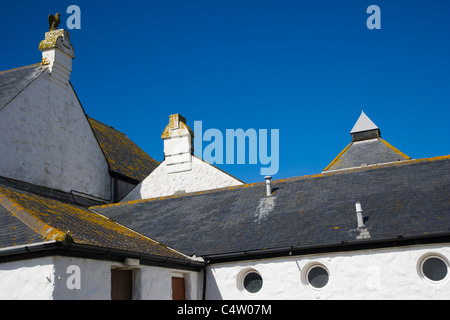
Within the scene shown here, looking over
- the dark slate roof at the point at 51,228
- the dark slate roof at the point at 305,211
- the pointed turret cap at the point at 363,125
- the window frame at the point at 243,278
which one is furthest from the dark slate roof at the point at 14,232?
the pointed turret cap at the point at 363,125

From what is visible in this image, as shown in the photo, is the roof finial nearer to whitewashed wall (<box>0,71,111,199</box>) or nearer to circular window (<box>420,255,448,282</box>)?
whitewashed wall (<box>0,71,111,199</box>)

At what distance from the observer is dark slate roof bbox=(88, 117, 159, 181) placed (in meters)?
25.2

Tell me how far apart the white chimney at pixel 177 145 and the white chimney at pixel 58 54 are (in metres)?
5.42

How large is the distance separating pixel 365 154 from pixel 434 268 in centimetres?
1895

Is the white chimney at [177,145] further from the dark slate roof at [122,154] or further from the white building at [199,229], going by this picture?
the dark slate roof at [122,154]

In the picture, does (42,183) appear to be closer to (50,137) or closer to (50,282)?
(50,137)

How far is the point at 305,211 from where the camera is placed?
15.4 m

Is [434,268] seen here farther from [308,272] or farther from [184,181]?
[184,181]

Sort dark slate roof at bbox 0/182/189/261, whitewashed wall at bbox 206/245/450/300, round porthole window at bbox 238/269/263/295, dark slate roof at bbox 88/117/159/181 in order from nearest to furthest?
dark slate roof at bbox 0/182/189/261, whitewashed wall at bbox 206/245/450/300, round porthole window at bbox 238/269/263/295, dark slate roof at bbox 88/117/159/181

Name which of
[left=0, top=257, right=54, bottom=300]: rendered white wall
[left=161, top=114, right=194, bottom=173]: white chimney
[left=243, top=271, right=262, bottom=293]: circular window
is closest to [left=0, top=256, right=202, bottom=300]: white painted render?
[left=0, top=257, right=54, bottom=300]: rendered white wall

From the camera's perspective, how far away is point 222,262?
14.4 meters

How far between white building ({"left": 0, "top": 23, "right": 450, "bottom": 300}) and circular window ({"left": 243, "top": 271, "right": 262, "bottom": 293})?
30 millimetres

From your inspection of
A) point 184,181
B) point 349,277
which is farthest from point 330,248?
point 184,181
